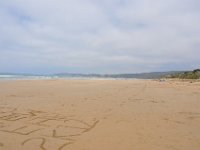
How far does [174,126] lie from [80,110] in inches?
119

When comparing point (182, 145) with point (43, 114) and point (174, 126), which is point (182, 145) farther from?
point (43, 114)

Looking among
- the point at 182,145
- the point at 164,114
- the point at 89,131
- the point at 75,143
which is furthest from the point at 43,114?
the point at 182,145

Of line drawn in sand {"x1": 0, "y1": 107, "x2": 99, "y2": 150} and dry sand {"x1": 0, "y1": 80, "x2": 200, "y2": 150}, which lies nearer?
dry sand {"x1": 0, "y1": 80, "x2": 200, "y2": 150}

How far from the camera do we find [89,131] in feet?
17.6

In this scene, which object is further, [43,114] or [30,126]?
[43,114]

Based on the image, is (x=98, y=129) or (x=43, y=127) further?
(x=43, y=127)

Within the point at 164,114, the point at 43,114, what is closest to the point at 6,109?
the point at 43,114

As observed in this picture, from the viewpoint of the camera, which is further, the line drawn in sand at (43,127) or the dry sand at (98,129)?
the line drawn in sand at (43,127)

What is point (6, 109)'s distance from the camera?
7.88 m

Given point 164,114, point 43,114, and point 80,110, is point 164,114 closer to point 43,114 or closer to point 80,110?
point 80,110

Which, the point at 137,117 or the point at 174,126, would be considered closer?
the point at 174,126

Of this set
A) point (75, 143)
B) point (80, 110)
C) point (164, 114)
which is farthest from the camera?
point (80, 110)

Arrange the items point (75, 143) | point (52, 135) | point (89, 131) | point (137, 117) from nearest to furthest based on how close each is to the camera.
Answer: point (75, 143) → point (52, 135) → point (89, 131) → point (137, 117)

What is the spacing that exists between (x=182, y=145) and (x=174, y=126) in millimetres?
1445
